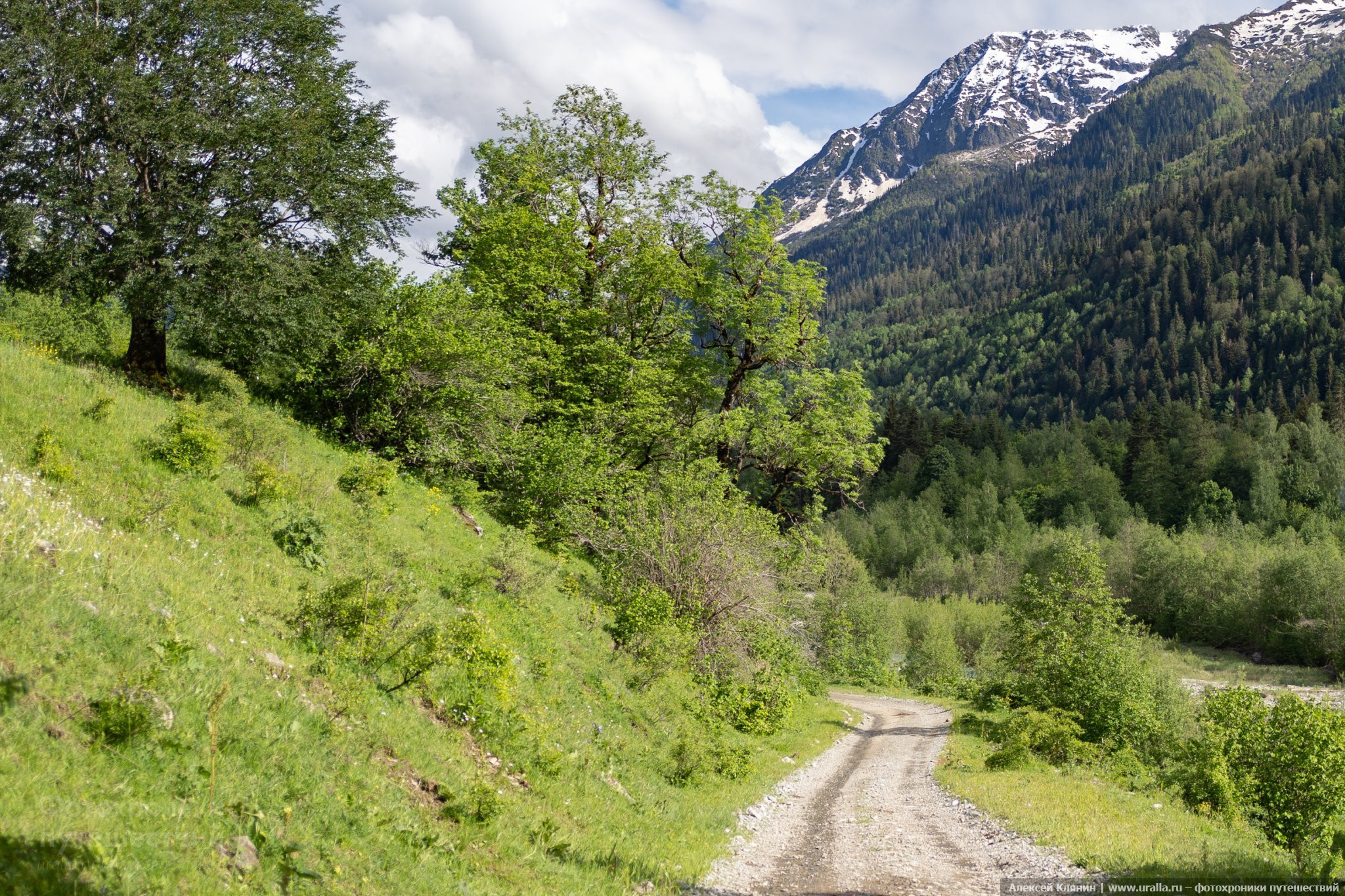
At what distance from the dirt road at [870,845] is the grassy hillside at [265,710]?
83cm

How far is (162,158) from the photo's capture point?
1628cm

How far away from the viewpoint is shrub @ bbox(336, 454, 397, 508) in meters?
17.1

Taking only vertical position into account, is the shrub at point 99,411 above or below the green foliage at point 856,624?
above

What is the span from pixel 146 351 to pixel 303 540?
7.78 m

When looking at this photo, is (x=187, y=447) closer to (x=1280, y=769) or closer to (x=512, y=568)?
(x=512, y=568)

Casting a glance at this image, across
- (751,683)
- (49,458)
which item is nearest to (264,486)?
(49,458)

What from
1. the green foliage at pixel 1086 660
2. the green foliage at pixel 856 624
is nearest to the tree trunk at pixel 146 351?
the green foliage at pixel 1086 660

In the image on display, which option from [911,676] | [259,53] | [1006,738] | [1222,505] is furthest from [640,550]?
[1222,505]

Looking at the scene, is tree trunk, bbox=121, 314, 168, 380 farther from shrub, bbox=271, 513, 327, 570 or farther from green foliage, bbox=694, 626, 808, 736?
green foliage, bbox=694, 626, 808, 736

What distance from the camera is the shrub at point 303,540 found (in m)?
12.7

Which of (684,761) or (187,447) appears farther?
(684,761)

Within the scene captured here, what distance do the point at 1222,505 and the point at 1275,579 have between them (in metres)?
44.6

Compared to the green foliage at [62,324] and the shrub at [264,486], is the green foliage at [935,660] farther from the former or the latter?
the shrub at [264,486]

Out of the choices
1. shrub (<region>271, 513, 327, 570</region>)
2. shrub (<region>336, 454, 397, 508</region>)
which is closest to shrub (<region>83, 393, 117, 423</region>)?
shrub (<region>271, 513, 327, 570</region>)
